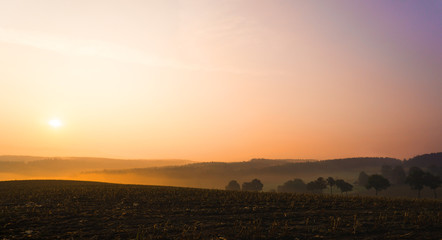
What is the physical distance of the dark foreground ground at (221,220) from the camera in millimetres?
23500

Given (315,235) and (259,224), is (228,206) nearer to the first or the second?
(259,224)

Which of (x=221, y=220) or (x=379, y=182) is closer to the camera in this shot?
(x=221, y=220)

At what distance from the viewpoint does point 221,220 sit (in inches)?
1153

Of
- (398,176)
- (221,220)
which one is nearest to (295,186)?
(398,176)

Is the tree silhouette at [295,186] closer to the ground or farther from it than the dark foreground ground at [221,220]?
closer to the ground

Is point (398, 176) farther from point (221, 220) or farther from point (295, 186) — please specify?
point (221, 220)

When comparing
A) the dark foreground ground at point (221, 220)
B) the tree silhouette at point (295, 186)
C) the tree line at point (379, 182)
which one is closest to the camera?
the dark foreground ground at point (221, 220)

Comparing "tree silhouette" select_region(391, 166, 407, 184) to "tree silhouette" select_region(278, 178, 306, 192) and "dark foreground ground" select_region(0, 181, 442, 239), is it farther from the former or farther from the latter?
"dark foreground ground" select_region(0, 181, 442, 239)

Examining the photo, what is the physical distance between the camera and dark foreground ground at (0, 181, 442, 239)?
2350 cm

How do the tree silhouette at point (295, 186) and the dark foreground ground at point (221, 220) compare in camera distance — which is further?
the tree silhouette at point (295, 186)

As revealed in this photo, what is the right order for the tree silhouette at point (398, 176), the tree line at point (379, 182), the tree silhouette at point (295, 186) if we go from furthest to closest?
1. the tree silhouette at point (295, 186)
2. the tree silhouette at point (398, 176)
3. the tree line at point (379, 182)

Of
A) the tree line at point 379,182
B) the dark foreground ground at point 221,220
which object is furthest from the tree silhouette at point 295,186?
the dark foreground ground at point 221,220

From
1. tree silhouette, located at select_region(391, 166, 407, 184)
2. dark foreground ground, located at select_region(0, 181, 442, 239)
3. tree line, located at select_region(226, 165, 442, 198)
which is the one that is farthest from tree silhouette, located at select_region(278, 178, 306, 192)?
dark foreground ground, located at select_region(0, 181, 442, 239)

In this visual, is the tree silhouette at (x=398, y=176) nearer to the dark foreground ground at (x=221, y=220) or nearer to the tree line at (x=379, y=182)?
the tree line at (x=379, y=182)
